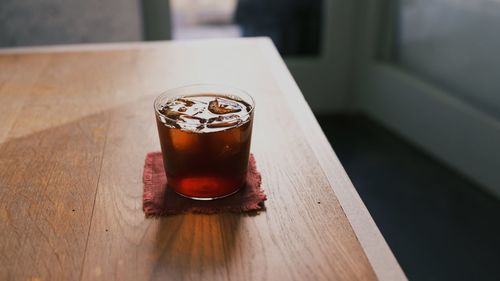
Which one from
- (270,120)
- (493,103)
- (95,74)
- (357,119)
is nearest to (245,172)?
(270,120)

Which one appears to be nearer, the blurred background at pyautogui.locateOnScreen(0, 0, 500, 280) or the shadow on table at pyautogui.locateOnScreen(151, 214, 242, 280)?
the shadow on table at pyautogui.locateOnScreen(151, 214, 242, 280)

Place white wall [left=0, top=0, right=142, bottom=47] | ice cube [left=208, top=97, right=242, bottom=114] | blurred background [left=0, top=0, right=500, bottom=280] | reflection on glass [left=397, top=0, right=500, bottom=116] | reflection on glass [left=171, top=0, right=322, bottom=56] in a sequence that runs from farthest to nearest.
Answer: reflection on glass [left=171, top=0, right=322, bottom=56] → white wall [left=0, top=0, right=142, bottom=47] → reflection on glass [left=397, top=0, right=500, bottom=116] → blurred background [left=0, top=0, right=500, bottom=280] → ice cube [left=208, top=97, right=242, bottom=114]

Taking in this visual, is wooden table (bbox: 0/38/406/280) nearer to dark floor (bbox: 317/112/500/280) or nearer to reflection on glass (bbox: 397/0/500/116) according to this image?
dark floor (bbox: 317/112/500/280)

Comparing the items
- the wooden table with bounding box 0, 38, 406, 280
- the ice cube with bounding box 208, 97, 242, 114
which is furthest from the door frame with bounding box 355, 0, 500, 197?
the ice cube with bounding box 208, 97, 242, 114

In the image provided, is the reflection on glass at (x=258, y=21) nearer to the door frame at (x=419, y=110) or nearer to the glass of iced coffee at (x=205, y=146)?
the door frame at (x=419, y=110)

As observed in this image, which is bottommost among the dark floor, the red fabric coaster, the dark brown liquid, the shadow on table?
the dark floor

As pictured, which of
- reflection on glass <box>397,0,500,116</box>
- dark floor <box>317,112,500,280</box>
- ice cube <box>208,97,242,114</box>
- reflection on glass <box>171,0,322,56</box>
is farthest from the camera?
reflection on glass <box>171,0,322,56</box>

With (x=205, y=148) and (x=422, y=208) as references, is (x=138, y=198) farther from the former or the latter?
(x=422, y=208)
